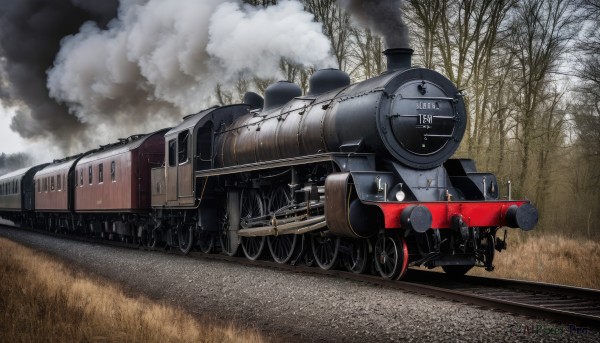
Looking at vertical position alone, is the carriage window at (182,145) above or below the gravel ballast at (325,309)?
above

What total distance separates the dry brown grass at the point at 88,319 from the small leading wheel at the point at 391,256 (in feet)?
9.83

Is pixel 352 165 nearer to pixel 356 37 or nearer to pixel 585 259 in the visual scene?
pixel 585 259

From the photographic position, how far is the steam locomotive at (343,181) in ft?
29.6

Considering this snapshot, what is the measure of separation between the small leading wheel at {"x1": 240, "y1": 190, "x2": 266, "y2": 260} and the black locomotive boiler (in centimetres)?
2

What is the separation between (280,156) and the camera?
38.8ft

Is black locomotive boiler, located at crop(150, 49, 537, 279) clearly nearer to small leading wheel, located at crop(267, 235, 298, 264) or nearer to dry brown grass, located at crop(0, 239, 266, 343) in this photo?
small leading wheel, located at crop(267, 235, 298, 264)

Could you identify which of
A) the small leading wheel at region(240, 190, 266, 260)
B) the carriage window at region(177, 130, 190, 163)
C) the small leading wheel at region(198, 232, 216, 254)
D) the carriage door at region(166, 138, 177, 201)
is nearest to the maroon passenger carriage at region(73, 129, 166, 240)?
the carriage door at region(166, 138, 177, 201)

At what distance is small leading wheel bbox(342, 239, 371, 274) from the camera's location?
31.9 feet

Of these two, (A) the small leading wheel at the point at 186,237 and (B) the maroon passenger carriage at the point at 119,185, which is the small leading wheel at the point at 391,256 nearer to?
(A) the small leading wheel at the point at 186,237

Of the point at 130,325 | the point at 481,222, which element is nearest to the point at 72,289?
A: the point at 130,325

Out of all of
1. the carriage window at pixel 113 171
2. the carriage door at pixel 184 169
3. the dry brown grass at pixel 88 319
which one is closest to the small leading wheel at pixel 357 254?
the dry brown grass at pixel 88 319

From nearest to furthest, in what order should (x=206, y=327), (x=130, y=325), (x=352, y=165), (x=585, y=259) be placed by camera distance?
(x=130, y=325) → (x=206, y=327) → (x=352, y=165) → (x=585, y=259)

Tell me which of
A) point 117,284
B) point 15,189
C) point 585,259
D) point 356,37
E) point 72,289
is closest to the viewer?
point 72,289

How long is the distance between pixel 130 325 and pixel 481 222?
5073mm
